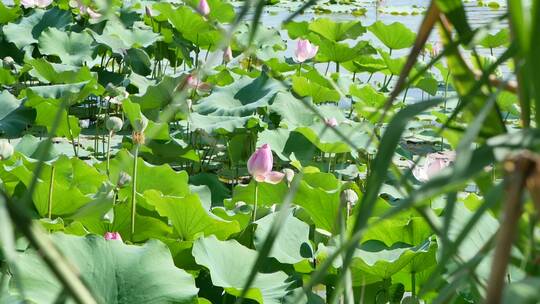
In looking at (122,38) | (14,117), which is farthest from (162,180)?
(122,38)

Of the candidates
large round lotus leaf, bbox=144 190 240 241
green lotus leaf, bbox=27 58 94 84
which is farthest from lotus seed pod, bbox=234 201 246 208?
green lotus leaf, bbox=27 58 94 84

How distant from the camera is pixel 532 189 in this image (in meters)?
0.35

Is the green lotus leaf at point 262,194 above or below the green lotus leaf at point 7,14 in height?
above

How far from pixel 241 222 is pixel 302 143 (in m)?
0.69

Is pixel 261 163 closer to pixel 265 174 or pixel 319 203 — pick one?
pixel 265 174

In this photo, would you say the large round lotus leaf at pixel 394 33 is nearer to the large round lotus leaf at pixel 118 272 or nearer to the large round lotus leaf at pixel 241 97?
the large round lotus leaf at pixel 241 97

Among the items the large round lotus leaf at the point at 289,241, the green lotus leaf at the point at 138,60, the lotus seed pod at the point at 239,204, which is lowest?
the green lotus leaf at the point at 138,60

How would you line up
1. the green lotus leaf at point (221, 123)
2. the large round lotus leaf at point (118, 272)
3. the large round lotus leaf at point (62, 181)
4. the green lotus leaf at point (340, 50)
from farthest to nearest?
the green lotus leaf at point (340, 50)
the green lotus leaf at point (221, 123)
the large round lotus leaf at point (62, 181)
the large round lotus leaf at point (118, 272)

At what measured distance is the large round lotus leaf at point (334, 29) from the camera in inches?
149

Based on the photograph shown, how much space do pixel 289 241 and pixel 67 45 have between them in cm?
211

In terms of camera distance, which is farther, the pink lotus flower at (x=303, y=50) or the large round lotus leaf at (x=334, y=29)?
the large round lotus leaf at (x=334, y=29)

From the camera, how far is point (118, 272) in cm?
131

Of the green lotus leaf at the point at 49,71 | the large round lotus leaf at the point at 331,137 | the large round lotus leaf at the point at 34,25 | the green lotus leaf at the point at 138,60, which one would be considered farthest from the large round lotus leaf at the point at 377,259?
the large round lotus leaf at the point at 34,25

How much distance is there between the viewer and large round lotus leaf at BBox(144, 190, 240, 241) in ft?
5.36
